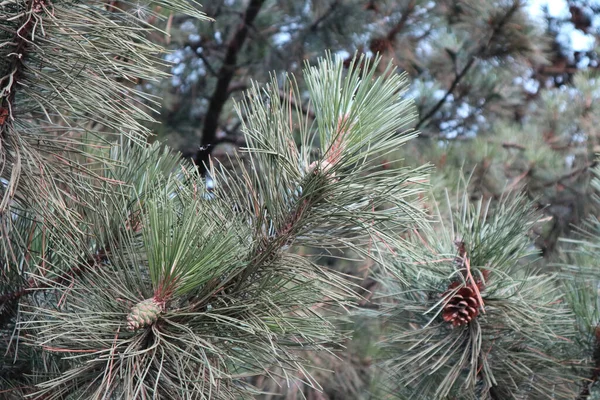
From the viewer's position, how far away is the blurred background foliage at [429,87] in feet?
6.40

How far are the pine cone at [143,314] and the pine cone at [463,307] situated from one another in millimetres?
372

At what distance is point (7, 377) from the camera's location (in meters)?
0.77

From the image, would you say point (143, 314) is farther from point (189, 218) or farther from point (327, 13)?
point (327, 13)

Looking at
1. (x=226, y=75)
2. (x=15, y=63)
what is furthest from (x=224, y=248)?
(x=226, y=75)

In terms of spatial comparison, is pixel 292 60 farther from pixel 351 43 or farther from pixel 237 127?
pixel 237 127

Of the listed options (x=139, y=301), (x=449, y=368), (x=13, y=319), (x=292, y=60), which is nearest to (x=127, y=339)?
(x=139, y=301)

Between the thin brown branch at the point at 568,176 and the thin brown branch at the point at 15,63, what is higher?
the thin brown branch at the point at 15,63

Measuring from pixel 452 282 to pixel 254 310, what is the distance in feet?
0.96

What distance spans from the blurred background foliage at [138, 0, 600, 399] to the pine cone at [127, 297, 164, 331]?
3.58 ft

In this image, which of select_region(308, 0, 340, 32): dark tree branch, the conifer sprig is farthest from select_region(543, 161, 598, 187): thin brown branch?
the conifer sprig

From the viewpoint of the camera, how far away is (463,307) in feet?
2.69

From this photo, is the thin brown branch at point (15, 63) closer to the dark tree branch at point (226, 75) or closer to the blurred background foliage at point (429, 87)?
the blurred background foliage at point (429, 87)

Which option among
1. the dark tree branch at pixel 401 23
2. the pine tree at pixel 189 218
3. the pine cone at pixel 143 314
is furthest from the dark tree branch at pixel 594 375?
the dark tree branch at pixel 401 23

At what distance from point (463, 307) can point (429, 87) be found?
1.60 meters
